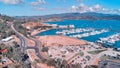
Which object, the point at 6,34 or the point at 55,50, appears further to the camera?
the point at 6,34

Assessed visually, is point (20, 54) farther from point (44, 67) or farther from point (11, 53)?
point (44, 67)

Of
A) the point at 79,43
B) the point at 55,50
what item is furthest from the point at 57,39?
the point at 55,50

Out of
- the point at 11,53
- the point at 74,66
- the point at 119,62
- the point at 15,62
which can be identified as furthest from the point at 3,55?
the point at 119,62

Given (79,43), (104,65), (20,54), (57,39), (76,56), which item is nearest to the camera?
(104,65)

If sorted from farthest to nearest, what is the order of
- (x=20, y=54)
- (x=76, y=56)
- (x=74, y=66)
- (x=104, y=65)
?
(x=76, y=56) < (x=20, y=54) < (x=104, y=65) < (x=74, y=66)

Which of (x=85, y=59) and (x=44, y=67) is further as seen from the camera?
(x=85, y=59)

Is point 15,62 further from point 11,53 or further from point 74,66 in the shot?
point 74,66

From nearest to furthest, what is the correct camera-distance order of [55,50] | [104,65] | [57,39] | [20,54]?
[104,65] < [20,54] < [55,50] < [57,39]

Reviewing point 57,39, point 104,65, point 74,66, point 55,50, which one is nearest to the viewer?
point 74,66

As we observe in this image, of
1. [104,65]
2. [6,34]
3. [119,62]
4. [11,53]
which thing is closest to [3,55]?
[11,53]
